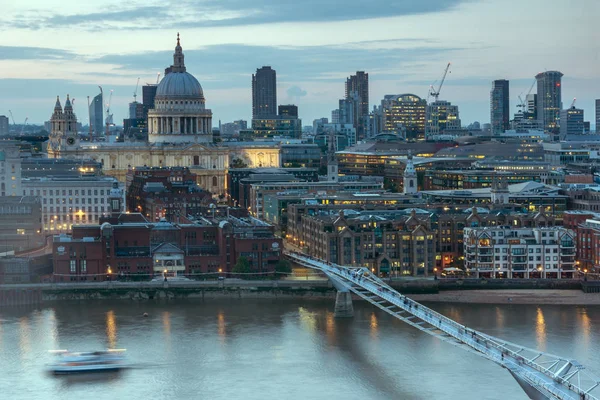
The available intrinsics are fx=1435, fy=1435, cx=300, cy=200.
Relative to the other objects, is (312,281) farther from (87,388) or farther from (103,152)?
(103,152)

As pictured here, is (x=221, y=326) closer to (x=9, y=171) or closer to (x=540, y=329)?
(x=540, y=329)

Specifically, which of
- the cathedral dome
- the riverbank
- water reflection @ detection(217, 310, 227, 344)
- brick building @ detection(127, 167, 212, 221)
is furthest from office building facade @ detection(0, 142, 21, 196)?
the cathedral dome

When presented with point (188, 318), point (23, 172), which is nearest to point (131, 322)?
point (188, 318)

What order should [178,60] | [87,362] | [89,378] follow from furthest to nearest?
[178,60], [87,362], [89,378]

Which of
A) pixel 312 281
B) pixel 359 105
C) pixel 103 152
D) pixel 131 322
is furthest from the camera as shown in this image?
pixel 359 105

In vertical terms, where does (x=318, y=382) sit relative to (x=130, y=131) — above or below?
below

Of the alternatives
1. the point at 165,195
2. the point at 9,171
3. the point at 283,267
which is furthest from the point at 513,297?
the point at 9,171

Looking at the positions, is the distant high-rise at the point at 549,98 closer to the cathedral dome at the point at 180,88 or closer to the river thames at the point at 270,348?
the cathedral dome at the point at 180,88
